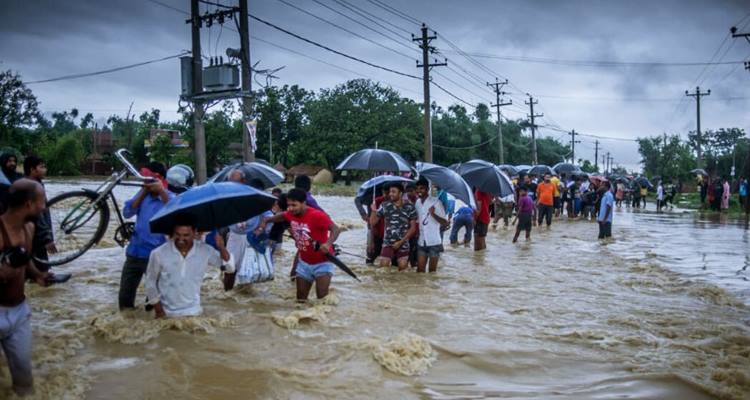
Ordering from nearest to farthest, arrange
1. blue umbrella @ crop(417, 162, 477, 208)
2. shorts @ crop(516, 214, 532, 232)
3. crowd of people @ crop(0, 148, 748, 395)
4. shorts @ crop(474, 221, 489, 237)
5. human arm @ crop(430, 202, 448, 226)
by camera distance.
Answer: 1. crowd of people @ crop(0, 148, 748, 395)
2. human arm @ crop(430, 202, 448, 226)
3. blue umbrella @ crop(417, 162, 477, 208)
4. shorts @ crop(474, 221, 489, 237)
5. shorts @ crop(516, 214, 532, 232)

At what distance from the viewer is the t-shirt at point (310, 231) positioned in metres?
6.76

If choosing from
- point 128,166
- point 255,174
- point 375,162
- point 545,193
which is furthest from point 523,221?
point 128,166

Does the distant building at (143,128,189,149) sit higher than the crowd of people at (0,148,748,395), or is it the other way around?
the distant building at (143,128,189,149)

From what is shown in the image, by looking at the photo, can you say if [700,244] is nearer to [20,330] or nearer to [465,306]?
[465,306]

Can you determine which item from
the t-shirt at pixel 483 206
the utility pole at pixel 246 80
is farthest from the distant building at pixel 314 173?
the t-shirt at pixel 483 206

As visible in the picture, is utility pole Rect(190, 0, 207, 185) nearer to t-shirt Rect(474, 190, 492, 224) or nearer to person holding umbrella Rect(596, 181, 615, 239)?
t-shirt Rect(474, 190, 492, 224)

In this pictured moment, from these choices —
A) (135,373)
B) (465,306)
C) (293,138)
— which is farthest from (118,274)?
(293,138)

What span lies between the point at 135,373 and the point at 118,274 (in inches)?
189

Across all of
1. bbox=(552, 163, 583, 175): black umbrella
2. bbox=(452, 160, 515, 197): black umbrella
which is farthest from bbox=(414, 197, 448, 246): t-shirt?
bbox=(552, 163, 583, 175): black umbrella

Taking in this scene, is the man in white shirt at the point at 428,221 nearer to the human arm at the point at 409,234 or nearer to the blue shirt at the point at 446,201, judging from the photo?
the human arm at the point at 409,234

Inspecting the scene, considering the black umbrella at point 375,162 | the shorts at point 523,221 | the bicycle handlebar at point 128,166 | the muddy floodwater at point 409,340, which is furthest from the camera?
the shorts at point 523,221

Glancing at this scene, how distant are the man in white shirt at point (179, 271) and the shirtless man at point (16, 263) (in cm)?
146

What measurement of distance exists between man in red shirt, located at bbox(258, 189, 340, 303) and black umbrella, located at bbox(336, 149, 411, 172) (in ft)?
14.7

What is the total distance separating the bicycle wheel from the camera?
268 inches
